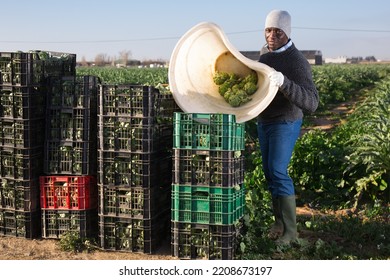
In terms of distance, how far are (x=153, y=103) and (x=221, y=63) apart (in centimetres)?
113

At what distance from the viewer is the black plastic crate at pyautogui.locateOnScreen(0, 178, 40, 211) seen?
6.13 m

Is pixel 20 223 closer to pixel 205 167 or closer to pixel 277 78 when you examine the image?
pixel 205 167

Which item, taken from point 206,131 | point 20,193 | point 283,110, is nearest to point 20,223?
point 20,193

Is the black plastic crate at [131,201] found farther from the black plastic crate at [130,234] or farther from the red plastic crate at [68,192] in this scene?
the red plastic crate at [68,192]

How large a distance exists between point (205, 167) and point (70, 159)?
1585 mm

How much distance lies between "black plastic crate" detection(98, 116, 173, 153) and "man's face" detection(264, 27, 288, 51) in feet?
4.83

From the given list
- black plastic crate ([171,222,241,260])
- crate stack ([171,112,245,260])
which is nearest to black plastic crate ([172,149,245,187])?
crate stack ([171,112,245,260])

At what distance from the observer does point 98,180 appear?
19.1 ft

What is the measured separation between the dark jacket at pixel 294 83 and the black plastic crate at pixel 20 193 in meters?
2.72

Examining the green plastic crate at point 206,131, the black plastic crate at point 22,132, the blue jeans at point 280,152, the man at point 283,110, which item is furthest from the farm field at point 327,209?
Result: the black plastic crate at point 22,132

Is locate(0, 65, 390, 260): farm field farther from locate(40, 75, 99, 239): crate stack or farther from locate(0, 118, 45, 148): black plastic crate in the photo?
locate(0, 118, 45, 148): black plastic crate

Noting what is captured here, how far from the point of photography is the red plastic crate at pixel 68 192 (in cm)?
595

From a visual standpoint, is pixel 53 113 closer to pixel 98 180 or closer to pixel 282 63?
pixel 98 180

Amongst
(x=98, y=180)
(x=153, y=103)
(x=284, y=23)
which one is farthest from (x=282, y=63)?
(x=98, y=180)
